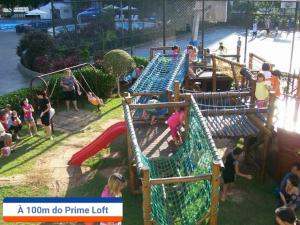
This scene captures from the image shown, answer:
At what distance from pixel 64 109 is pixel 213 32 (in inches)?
849

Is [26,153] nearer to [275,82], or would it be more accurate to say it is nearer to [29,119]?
[29,119]

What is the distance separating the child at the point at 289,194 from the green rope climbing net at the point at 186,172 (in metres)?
1.56

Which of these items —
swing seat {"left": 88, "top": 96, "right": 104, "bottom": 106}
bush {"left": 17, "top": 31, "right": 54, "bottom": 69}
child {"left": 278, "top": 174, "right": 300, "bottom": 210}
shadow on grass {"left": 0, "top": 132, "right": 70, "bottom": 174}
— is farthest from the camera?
bush {"left": 17, "top": 31, "right": 54, "bottom": 69}

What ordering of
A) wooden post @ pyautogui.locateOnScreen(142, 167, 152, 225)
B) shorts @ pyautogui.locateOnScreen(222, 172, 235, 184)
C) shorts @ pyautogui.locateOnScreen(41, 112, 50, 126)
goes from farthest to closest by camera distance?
1. shorts @ pyautogui.locateOnScreen(41, 112, 50, 126)
2. shorts @ pyautogui.locateOnScreen(222, 172, 235, 184)
3. wooden post @ pyautogui.locateOnScreen(142, 167, 152, 225)

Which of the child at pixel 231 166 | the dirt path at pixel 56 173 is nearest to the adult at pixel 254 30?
the dirt path at pixel 56 173

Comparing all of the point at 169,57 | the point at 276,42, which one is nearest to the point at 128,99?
the point at 169,57

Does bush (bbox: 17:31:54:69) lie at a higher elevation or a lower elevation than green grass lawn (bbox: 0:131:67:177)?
higher

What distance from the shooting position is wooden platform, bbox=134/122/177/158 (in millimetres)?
8023

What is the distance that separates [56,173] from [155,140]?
2.35m

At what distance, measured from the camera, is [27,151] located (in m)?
10.0

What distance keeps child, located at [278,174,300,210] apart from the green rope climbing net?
1.56 meters

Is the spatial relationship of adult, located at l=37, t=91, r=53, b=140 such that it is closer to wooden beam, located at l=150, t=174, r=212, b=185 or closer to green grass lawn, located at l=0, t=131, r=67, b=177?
green grass lawn, located at l=0, t=131, r=67, b=177

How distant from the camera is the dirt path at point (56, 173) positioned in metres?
8.47

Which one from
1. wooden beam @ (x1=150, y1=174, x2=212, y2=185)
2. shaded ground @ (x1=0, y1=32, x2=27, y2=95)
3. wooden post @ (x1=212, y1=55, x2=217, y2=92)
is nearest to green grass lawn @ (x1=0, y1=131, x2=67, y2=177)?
Result: wooden beam @ (x1=150, y1=174, x2=212, y2=185)
